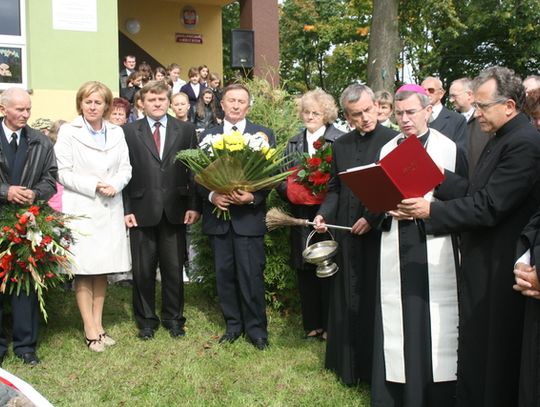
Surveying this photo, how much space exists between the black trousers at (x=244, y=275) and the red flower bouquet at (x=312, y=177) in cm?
59

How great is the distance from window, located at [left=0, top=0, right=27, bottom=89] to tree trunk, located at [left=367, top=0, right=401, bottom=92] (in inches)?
299

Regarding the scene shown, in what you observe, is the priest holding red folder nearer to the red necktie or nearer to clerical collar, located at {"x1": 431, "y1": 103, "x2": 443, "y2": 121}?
the red necktie

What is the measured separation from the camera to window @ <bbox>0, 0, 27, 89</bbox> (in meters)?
12.1

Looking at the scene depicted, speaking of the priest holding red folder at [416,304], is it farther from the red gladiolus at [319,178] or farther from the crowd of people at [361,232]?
the red gladiolus at [319,178]

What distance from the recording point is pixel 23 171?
6160mm

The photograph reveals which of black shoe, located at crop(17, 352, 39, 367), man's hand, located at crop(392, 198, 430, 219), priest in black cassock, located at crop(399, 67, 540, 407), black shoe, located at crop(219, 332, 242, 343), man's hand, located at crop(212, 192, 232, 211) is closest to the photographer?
priest in black cassock, located at crop(399, 67, 540, 407)

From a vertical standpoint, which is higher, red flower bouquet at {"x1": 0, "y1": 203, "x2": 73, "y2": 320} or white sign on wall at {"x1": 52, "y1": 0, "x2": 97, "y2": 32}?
white sign on wall at {"x1": 52, "y1": 0, "x2": 97, "y2": 32}

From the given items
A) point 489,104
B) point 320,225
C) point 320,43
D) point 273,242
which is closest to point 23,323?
point 273,242

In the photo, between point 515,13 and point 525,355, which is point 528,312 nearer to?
point 525,355

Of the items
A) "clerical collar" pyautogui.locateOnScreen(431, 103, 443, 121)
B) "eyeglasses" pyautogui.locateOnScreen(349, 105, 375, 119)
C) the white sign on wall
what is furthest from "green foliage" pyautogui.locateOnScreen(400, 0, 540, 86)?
"eyeglasses" pyautogui.locateOnScreen(349, 105, 375, 119)

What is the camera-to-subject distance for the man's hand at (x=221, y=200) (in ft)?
20.7

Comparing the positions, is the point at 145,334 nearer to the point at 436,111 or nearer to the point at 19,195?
the point at 19,195

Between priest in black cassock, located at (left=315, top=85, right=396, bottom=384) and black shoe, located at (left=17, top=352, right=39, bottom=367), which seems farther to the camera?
black shoe, located at (left=17, top=352, right=39, bottom=367)

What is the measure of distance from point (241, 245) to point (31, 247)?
1.90m
